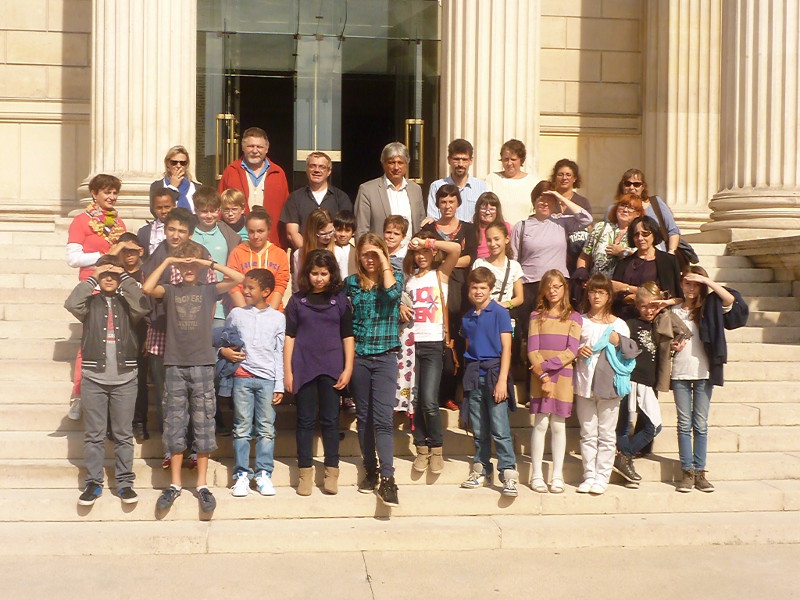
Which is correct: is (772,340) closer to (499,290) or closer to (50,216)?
(499,290)

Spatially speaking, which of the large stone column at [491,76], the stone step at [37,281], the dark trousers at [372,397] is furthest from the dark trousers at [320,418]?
the large stone column at [491,76]

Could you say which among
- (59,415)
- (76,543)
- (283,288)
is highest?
(283,288)

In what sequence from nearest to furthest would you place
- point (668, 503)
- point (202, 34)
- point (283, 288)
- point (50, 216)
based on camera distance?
point (668, 503)
point (283, 288)
point (50, 216)
point (202, 34)

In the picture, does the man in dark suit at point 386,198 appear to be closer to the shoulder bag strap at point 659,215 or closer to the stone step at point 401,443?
the stone step at point 401,443

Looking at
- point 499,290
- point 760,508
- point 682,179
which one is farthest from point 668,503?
point 682,179

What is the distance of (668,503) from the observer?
805cm

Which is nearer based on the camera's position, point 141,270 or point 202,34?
point 141,270

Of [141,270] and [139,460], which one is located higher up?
[141,270]

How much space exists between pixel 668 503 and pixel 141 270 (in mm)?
4483

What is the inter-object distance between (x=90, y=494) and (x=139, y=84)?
20.7 ft

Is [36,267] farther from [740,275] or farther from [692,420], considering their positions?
[740,275]

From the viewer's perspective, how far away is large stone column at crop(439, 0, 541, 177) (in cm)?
1289

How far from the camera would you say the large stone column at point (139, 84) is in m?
12.4

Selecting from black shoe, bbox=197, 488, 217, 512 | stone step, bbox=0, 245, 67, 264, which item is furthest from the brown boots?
stone step, bbox=0, 245, 67, 264
